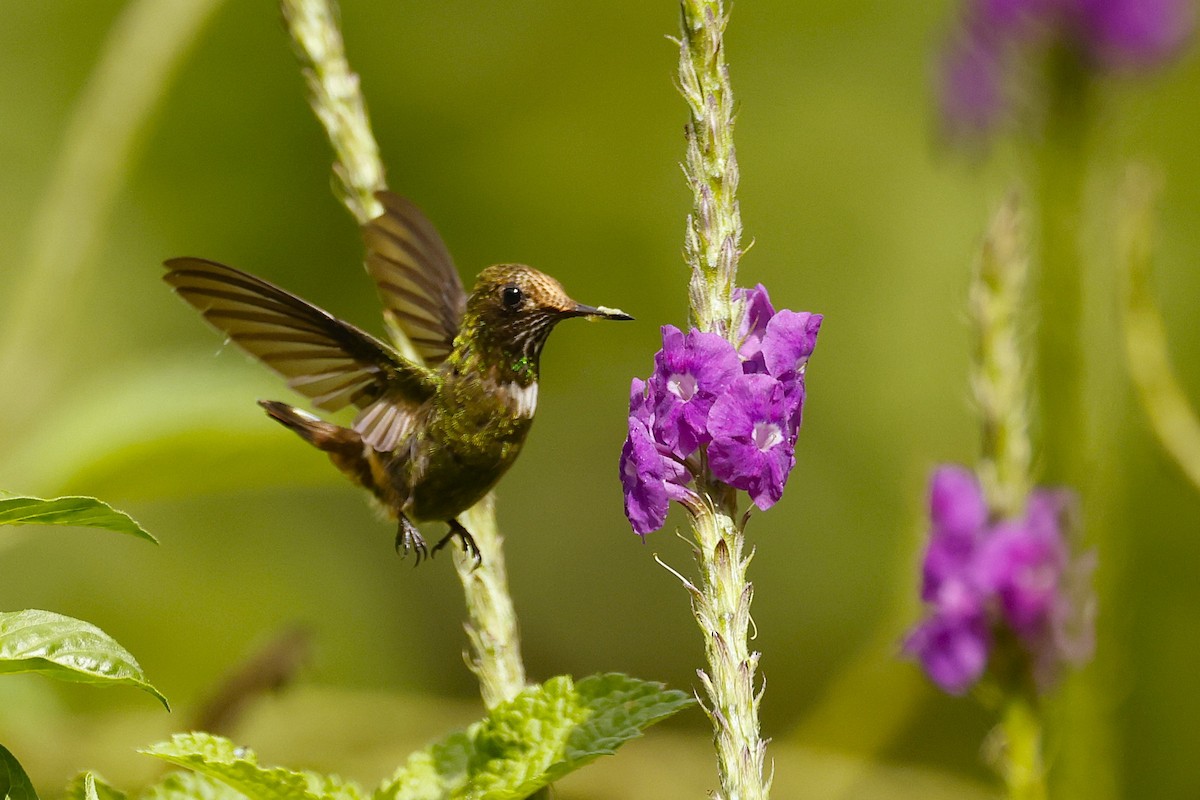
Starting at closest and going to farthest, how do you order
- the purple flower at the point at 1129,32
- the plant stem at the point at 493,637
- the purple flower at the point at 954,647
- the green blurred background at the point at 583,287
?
the plant stem at the point at 493,637 → the purple flower at the point at 954,647 → the purple flower at the point at 1129,32 → the green blurred background at the point at 583,287

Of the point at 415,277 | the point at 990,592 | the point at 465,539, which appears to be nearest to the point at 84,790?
the point at 465,539

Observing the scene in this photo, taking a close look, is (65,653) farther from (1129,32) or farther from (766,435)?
(1129,32)

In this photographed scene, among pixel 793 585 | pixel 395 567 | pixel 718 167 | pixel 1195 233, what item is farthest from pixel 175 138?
pixel 718 167

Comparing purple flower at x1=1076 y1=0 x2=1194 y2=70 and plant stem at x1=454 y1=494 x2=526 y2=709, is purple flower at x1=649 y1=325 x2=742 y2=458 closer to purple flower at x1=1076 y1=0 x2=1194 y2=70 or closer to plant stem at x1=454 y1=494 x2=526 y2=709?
plant stem at x1=454 y1=494 x2=526 y2=709

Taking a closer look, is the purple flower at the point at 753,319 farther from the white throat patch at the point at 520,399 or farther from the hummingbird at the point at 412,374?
the white throat patch at the point at 520,399

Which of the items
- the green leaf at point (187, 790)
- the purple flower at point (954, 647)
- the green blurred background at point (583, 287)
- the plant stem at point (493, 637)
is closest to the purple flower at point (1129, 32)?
the green blurred background at point (583, 287)

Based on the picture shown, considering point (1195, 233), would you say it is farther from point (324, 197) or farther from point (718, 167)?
point (718, 167)

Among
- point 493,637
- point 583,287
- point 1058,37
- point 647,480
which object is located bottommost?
point 493,637
